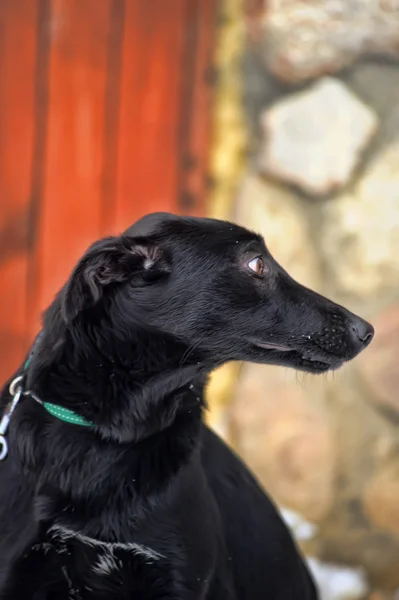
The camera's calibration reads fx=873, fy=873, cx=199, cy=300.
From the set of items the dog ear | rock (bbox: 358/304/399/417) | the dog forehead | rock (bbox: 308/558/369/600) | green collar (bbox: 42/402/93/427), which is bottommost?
rock (bbox: 308/558/369/600)

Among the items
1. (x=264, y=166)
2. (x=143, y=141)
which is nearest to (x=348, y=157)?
(x=264, y=166)

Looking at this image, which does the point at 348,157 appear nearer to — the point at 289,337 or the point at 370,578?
the point at 289,337

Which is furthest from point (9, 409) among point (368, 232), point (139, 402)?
point (368, 232)

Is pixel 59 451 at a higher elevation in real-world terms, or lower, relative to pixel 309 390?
higher

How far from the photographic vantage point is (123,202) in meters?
2.27

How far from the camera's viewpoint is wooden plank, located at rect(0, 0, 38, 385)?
2127mm

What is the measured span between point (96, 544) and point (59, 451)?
15 cm

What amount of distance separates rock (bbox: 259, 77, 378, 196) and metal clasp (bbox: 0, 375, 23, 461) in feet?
3.30

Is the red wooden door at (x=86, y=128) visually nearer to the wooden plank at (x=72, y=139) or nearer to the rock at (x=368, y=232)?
the wooden plank at (x=72, y=139)

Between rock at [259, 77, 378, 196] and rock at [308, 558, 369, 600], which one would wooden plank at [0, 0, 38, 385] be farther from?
rock at [308, 558, 369, 600]

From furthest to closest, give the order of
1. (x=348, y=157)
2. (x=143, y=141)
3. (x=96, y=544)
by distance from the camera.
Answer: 1. (x=143, y=141)
2. (x=348, y=157)
3. (x=96, y=544)

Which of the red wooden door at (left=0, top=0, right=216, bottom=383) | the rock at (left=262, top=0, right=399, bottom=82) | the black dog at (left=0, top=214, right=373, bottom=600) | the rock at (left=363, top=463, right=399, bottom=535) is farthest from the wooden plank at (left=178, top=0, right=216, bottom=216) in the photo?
the black dog at (left=0, top=214, right=373, bottom=600)

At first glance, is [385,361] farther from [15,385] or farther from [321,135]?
[15,385]

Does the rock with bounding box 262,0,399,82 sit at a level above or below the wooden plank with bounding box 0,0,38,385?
above
